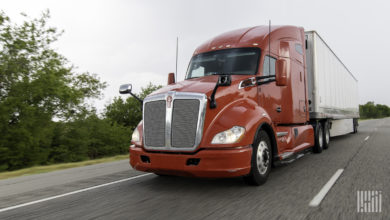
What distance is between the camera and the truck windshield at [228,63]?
19.9 feet

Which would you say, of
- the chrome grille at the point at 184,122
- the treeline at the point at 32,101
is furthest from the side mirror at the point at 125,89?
the treeline at the point at 32,101

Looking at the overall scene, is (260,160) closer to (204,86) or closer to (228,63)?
(204,86)

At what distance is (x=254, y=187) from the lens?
5.11 metres

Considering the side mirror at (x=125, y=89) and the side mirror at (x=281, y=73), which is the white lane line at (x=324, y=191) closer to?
the side mirror at (x=281, y=73)

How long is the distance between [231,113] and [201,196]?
1.38m

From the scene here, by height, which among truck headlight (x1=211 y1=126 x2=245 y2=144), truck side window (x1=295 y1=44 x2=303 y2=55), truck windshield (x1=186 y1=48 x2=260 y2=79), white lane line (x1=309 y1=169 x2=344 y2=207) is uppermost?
truck side window (x1=295 y1=44 x2=303 y2=55)

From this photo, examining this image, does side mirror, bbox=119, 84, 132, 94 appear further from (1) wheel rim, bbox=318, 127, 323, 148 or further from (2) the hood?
(1) wheel rim, bbox=318, 127, 323, 148

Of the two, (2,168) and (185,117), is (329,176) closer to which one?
(185,117)

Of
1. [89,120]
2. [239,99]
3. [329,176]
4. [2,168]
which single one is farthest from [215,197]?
[89,120]


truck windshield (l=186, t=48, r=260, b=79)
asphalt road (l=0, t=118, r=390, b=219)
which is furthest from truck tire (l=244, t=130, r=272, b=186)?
truck windshield (l=186, t=48, r=260, b=79)

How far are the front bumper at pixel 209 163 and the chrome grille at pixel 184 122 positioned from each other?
0.21m

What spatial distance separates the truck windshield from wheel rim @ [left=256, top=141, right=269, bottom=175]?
4.85ft

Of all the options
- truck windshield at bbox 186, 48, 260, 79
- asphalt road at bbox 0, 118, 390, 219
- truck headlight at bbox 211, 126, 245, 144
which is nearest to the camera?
asphalt road at bbox 0, 118, 390, 219

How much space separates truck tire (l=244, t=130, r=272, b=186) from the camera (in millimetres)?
5023
